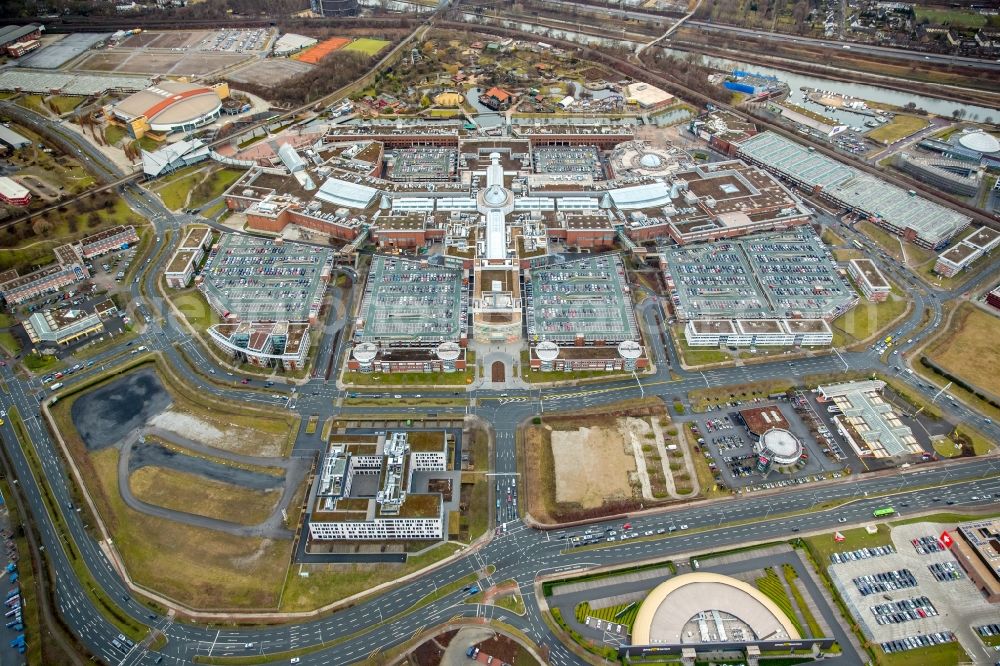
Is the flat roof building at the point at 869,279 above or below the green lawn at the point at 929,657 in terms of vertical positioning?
above

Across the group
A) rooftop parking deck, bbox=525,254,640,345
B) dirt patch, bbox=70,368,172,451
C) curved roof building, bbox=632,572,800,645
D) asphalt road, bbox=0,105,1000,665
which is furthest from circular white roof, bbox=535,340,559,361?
dirt patch, bbox=70,368,172,451

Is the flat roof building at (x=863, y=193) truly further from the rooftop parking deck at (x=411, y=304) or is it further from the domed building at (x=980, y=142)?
the rooftop parking deck at (x=411, y=304)

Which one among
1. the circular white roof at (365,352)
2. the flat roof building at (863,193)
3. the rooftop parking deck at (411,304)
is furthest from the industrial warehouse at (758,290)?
the circular white roof at (365,352)

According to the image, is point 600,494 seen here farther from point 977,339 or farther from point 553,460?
point 977,339

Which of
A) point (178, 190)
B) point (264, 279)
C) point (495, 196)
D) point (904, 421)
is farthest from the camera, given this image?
point (178, 190)

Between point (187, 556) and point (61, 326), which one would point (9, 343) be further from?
point (187, 556)

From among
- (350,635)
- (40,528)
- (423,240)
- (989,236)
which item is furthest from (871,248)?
→ (40,528)

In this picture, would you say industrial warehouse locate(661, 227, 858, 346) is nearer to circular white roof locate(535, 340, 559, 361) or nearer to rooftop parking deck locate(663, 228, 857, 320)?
rooftop parking deck locate(663, 228, 857, 320)

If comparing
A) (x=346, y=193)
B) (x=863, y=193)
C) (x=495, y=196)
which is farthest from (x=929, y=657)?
(x=346, y=193)
